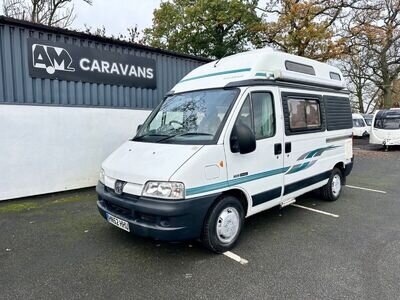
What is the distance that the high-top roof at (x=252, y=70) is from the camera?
13.9ft

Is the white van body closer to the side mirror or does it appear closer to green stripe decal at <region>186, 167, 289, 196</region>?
green stripe decal at <region>186, 167, 289, 196</region>

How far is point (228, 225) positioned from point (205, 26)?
2339 centimetres

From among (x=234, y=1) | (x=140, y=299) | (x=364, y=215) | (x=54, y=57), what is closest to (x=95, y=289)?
(x=140, y=299)

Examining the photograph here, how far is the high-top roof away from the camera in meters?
4.24

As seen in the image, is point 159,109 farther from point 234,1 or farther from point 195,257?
point 234,1

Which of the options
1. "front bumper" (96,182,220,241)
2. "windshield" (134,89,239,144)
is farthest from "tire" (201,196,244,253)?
"windshield" (134,89,239,144)

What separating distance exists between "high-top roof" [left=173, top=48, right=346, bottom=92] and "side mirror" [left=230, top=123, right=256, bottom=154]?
32.1 inches

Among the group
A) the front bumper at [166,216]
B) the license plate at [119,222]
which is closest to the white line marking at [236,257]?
the front bumper at [166,216]

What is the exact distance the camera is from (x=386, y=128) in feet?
52.4

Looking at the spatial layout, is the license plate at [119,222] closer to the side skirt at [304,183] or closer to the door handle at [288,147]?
the side skirt at [304,183]

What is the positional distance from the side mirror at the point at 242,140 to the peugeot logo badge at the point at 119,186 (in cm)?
140

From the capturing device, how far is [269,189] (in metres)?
4.36

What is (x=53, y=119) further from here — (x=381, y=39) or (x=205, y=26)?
(x=381, y=39)

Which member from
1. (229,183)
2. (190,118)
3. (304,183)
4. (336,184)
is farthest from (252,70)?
(336,184)
